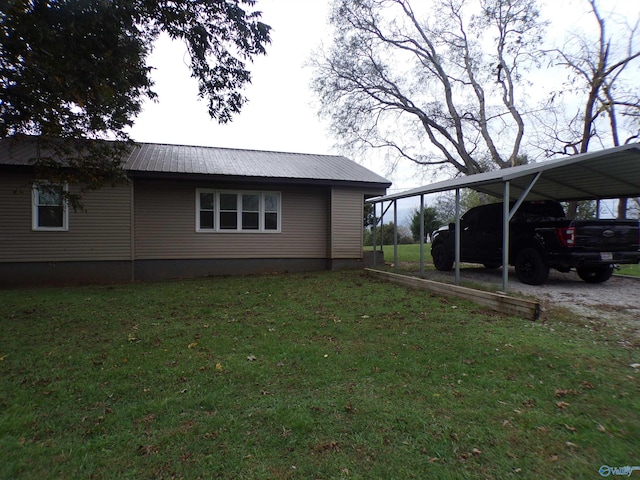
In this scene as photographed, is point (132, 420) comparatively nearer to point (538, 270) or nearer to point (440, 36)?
point (538, 270)

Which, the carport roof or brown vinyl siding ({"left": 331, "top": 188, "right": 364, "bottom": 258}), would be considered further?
brown vinyl siding ({"left": 331, "top": 188, "right": 364, "bottom": 258})

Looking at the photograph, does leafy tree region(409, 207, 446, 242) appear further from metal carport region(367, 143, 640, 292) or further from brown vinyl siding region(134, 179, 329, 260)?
metal carport region(367, 143, 640, 292)

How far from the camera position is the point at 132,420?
9.02 ft

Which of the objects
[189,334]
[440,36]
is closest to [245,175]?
[189,334]

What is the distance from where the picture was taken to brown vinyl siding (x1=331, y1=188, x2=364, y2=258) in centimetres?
1232

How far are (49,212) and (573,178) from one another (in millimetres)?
13434

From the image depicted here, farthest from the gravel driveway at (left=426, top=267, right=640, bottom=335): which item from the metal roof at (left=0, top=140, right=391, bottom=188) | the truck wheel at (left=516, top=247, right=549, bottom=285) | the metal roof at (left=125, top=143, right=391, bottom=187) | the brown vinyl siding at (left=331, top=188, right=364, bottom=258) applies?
the metal roof at (left=125, top=143, right=391, bottom=187)

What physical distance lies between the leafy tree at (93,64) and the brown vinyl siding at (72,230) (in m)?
2.63

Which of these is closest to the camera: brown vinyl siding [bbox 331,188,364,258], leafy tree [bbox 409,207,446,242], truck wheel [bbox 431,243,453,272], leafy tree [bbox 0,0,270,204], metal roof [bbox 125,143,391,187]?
leafy tree [bbox 0,0,270,204]

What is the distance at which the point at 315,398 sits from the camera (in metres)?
3.07

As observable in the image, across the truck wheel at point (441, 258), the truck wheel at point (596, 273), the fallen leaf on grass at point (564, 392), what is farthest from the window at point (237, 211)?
the fallen leaf on grass at point (564, 392)

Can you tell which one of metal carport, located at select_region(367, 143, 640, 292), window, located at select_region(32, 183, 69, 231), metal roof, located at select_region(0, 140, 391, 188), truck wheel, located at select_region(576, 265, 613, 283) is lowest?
truck wheel, located at select_region(576, 265, 613, 283)

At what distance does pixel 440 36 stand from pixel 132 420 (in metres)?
22.2

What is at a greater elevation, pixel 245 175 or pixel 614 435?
pixel 245 175
